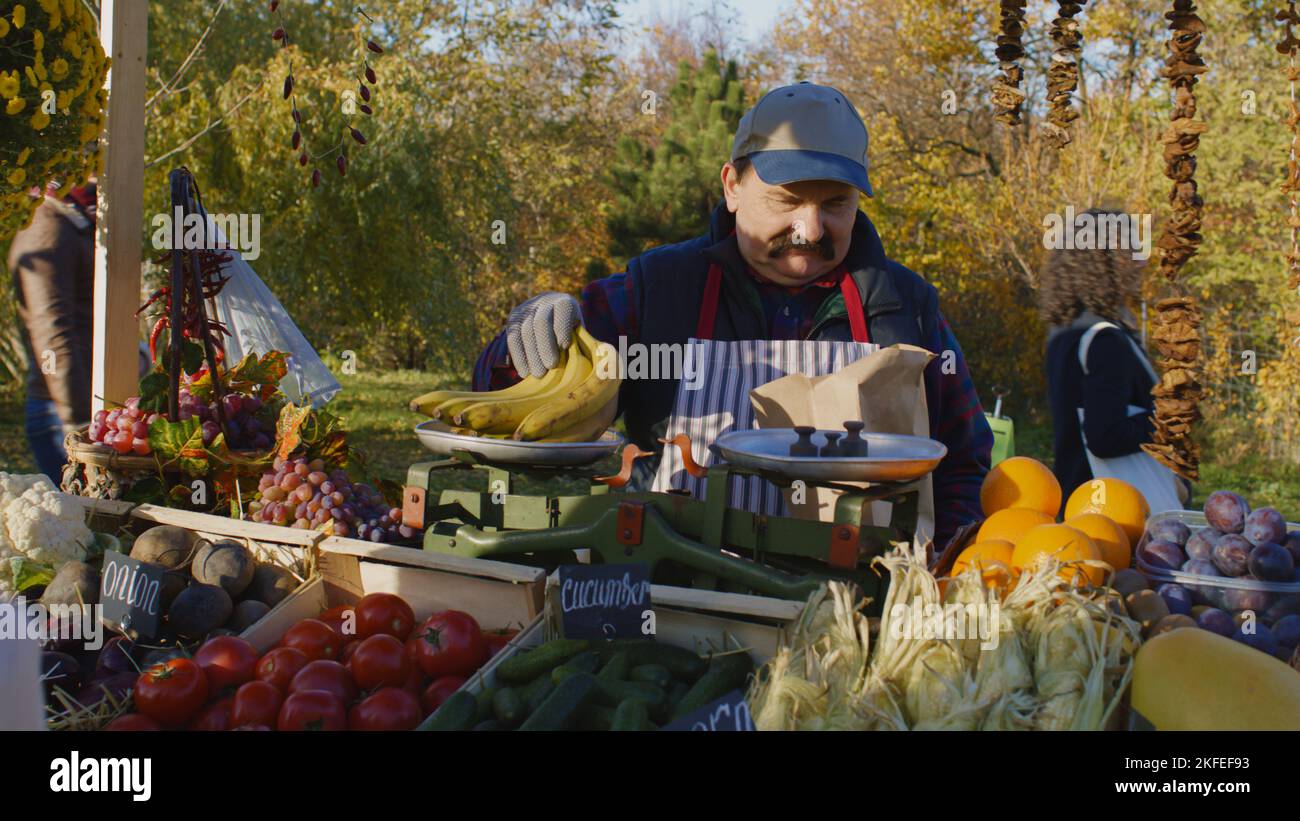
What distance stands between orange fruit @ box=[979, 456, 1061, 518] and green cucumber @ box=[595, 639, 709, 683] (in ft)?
2.92

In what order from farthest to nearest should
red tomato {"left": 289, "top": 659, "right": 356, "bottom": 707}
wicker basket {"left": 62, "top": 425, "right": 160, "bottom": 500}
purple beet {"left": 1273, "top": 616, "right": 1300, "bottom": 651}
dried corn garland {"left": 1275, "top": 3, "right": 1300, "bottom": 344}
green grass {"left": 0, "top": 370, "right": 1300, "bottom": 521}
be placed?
green grass {"left": 0, "top": 370, "right": 1300, "bottom": 521} → wicker basket {"left": 62, "top": 425, "right": 160, "bottom": 500} → dried corn garland {"left": 1275, "top": 3, "right": 1300, "bottom": 344} → red tomato {"left": 289, "top": 659, "right": 356, "bottom": 707} → purple beet {"left": 1273, "top": 616, "right": 1300, "bottom": 651}

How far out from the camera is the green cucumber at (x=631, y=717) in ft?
6.14

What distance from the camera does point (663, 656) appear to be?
2160 mm

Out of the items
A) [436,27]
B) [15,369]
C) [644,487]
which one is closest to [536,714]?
[644,487]

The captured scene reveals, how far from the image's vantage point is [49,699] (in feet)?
7.43

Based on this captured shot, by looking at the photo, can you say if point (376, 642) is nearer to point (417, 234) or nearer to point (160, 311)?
point (160, 311)

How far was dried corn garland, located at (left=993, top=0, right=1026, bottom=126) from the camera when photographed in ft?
8.38

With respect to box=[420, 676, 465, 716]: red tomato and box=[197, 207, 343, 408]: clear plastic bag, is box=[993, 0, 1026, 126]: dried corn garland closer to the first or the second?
box=[420, 676, 465, 716]: red tomato

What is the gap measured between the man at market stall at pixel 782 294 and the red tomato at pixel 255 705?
39.0 inches

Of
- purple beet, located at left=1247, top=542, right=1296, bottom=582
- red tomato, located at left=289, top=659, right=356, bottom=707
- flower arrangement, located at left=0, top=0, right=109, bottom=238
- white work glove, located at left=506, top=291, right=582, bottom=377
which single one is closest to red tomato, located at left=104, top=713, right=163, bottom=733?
red tomato, located at left=289, top=659, right=356, bottom=707

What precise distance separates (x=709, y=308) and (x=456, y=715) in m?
1.52

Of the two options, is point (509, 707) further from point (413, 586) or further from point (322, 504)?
point (322, 504)

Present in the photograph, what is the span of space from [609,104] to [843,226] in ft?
67.0

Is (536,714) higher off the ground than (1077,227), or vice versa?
(1077,227)
